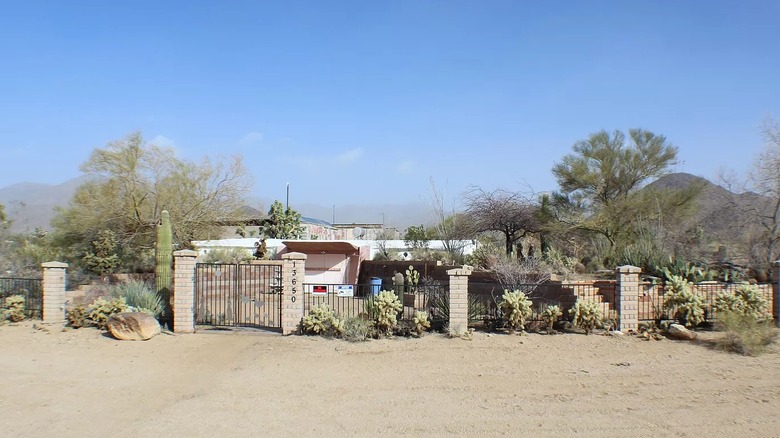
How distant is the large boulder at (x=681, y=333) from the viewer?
1168 centimetres

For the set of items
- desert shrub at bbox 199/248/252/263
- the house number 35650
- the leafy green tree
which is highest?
the leafy green tree

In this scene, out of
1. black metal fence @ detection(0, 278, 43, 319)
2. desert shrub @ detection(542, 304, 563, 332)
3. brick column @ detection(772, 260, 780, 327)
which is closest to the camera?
desert shrub @ detection(542, 304, 563, 332)

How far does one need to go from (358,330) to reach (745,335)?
307 inches

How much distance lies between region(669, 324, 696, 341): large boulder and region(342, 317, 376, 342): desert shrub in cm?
661

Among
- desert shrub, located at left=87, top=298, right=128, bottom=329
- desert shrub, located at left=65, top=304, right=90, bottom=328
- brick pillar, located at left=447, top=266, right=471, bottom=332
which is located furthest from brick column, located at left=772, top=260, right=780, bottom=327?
desert shrub, located at left=65, top=304, right=90, bottom=328

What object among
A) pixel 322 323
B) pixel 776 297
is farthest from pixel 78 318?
pixel 776 297

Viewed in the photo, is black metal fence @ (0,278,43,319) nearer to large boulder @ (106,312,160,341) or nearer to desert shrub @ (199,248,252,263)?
large boulder @ (106,312,160,341)

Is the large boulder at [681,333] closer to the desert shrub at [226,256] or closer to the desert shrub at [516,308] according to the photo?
the desert shrub at [516,308]

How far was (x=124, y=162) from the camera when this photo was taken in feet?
70.5

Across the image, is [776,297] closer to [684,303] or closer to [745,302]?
[745,302]

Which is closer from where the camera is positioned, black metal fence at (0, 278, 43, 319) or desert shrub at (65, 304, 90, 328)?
desert shrub at (65, 304, 90, 328)

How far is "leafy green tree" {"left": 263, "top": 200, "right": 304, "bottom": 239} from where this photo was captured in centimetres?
3066

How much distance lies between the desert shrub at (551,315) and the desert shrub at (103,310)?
995 cm

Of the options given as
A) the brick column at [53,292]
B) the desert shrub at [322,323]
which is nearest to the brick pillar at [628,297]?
the desert shrub at [322,323]
